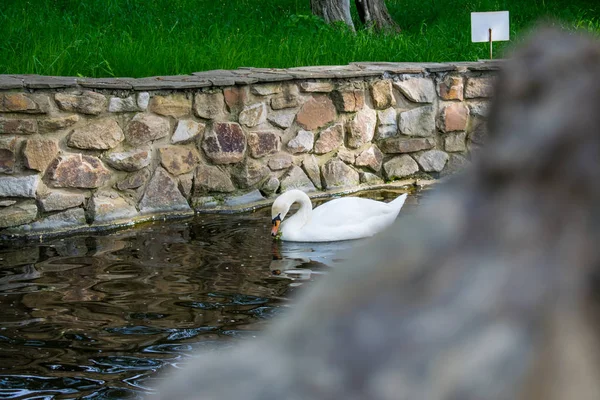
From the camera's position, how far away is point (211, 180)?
7.51m

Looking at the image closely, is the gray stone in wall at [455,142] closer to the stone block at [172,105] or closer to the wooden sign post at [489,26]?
the wooden sign post at [489,26]

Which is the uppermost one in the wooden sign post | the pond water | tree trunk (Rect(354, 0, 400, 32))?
tree trunk (Rect(354, 0, 400, 32))

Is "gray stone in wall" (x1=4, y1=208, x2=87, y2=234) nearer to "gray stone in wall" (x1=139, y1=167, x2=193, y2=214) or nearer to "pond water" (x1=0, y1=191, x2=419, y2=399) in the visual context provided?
"pond water" (x1=0, y1=191, x2=419, y2=399)

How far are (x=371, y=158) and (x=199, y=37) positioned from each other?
7.01 feet

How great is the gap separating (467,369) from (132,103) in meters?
6.76

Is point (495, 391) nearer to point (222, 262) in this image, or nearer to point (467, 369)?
point (467, 369)

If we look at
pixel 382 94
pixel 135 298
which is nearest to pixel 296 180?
pixel 382 94

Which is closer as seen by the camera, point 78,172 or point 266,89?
point 78,172

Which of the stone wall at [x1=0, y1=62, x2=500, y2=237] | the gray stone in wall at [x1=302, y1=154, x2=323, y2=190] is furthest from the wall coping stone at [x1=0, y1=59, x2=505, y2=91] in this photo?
the gray stone in wall at [x1=302, y1=154, x2=323, y2=190]

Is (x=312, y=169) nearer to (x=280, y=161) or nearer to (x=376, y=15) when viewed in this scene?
(x=280, y=161)

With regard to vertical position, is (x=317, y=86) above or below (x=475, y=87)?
above

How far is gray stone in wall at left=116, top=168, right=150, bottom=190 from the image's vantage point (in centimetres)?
709

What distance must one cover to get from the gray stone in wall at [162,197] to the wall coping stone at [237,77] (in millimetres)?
727

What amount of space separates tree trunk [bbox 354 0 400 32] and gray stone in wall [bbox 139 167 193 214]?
16.4 ft
